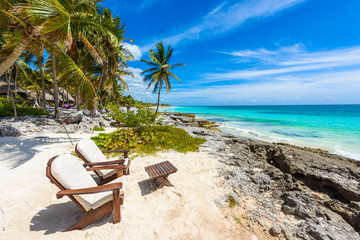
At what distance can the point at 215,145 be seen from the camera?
668 centimetres

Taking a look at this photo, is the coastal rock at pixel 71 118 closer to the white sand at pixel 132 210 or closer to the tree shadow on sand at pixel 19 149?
the tree shadow on sand at pixel 19 149

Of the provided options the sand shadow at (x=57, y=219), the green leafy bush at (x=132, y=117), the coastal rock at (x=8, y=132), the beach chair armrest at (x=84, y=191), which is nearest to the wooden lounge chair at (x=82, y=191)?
the beach chair armrest at (x=84, y=191)

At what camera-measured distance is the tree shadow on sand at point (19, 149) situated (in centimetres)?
404

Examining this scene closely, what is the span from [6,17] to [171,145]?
675 centimetres

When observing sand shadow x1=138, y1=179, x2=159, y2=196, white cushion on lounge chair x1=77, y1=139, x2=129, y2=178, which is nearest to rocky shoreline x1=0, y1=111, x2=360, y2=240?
sand shadow x1=138, y1=179, x2=159, y2=196

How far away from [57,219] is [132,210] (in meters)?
1.21

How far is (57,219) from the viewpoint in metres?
2.34

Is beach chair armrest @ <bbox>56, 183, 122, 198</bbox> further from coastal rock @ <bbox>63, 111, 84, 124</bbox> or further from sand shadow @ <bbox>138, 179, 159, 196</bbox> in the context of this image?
coastal rock @ <bbox>63, 111, 84, 124</bbox>

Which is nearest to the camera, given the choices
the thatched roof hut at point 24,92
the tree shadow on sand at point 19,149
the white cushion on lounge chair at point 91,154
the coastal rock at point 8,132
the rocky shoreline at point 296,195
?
the rocky shoreline at point 296,195

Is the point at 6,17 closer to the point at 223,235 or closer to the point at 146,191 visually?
the point at 146,191

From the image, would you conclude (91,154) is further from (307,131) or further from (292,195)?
(307,131)

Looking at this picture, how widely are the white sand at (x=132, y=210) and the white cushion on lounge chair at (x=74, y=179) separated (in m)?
0.39

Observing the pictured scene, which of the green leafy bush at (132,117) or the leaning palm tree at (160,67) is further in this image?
the leaning palm tree at (160,67)

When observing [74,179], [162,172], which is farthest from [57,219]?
[162,172]
